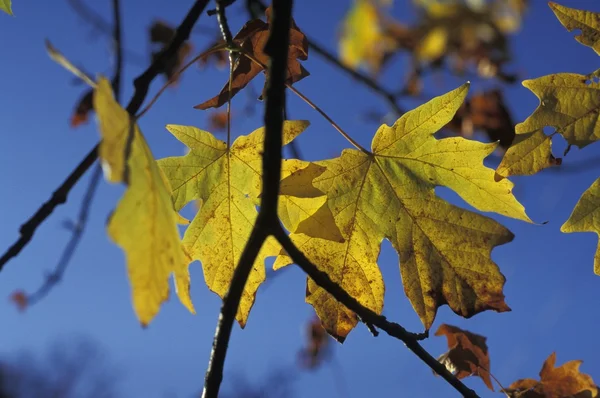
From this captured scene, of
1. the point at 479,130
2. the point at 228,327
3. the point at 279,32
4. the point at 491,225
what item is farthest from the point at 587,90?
the point at 479,130

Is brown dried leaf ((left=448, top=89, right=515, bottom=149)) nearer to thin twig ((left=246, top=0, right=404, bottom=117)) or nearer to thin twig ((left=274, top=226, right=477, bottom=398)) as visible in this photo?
thin twig ((left=246, top=0, right=404, bottom=117))

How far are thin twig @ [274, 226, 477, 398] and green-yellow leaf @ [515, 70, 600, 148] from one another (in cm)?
55

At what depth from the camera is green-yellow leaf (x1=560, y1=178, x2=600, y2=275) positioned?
4.36 feet

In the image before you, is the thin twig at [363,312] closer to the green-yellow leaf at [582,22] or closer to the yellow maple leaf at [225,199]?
the yellow maple leaf at [225,199]

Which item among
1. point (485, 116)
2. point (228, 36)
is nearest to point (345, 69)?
point (228, 36)

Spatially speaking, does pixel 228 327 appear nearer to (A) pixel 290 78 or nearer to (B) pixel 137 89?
(B) pixel 137 89

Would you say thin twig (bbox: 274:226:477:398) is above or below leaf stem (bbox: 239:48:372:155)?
below

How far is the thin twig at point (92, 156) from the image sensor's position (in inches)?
43.9

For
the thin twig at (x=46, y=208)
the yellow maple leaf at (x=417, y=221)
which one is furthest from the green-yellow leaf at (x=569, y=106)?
the thin twig at (x=46, y=208)

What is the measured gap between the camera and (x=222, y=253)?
139 centimetres

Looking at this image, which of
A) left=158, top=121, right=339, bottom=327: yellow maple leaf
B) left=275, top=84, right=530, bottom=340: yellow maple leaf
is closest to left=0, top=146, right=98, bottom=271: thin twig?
left=158, top=121, right=339, bottom=327: yellow maple leaf

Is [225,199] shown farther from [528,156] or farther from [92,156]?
[528,156]

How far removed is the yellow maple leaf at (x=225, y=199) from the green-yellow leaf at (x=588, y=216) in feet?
1.78

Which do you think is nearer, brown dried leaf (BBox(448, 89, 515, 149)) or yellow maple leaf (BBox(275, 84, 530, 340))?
yellow maple leaf (BBox(275, 84, 530, 340))
